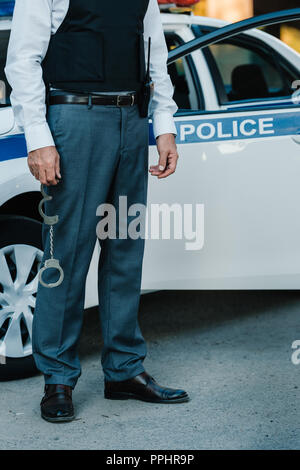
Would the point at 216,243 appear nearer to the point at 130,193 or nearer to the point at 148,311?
→ the point at 130,193

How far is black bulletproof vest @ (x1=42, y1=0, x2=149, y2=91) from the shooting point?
2.74m

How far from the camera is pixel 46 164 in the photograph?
107 inches

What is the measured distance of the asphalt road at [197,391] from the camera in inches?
111

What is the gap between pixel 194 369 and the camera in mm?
3576

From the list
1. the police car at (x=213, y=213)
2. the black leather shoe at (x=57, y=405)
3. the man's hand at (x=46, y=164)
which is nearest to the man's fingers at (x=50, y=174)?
the man's hand at (x=46, y=164)

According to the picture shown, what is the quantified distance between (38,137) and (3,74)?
1.03 meters

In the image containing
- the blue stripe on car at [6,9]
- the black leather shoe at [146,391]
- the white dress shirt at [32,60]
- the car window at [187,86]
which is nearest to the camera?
the white dress shirt at [32,60]

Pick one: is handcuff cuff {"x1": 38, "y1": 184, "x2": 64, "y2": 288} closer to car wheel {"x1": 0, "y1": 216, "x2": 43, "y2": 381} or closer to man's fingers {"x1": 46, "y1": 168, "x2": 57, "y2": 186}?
man's fingers {"x1": 46, "y1": 168, "x2": 57, "y2": 186}

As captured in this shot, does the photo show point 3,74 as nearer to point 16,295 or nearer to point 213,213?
point 16,295

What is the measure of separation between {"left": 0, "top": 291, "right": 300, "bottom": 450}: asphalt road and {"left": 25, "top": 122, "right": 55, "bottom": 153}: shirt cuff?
3.15 feet

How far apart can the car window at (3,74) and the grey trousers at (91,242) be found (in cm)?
79

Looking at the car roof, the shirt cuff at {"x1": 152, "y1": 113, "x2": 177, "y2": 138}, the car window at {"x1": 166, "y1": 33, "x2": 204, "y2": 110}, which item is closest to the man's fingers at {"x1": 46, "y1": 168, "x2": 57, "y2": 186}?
the shirt cuff at {"x1": 152, "y1": 113, "x2": 177, "y2": 138}

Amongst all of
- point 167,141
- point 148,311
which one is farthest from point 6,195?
point 148,311

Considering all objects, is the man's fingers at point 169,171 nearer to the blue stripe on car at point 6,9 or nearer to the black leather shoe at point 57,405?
the black leather shoe at point 57,405
